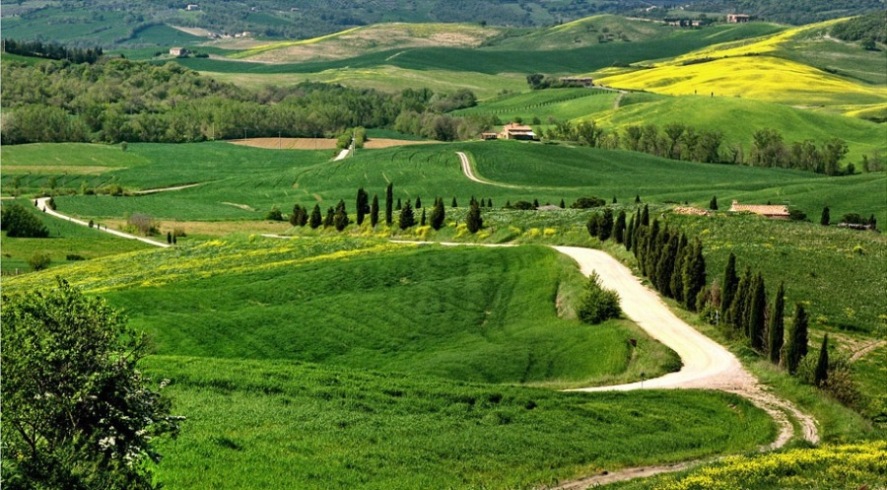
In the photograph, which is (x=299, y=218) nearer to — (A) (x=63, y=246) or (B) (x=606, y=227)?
(A) (x=63, y=246)

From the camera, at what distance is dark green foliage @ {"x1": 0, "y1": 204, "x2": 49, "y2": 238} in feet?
362

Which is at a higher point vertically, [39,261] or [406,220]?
[406,220]

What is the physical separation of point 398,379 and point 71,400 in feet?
56.6

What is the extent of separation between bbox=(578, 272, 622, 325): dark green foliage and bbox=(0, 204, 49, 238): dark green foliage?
246 ft

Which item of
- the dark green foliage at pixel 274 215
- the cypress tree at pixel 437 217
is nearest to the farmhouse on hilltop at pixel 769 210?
the cypress tree at pixel 437 217

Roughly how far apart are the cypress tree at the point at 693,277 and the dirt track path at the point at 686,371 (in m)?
1.39

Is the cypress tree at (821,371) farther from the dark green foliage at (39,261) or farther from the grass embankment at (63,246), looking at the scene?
the dark green foliage at (39,261)

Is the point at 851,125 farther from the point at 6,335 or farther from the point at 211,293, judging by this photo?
the point at 6,335

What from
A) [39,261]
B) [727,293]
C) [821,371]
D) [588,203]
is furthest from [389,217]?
[821,371]

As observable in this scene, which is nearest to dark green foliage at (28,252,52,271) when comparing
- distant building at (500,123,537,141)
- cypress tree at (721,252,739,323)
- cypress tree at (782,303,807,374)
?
cypress tree at (721,252,739,323)

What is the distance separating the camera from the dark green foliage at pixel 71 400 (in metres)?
22.1

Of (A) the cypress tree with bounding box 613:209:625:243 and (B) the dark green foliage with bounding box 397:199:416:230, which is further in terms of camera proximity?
(B) the dark green foliage with bounding box 397:199:416:230

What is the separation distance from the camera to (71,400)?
930 inches

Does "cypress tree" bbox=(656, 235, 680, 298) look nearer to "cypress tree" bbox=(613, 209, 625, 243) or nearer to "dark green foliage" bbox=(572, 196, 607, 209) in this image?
"cypress tree" bbox=(613, 209, 625, 243)
